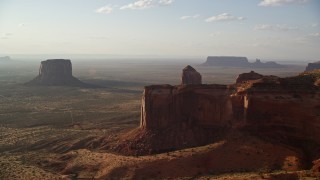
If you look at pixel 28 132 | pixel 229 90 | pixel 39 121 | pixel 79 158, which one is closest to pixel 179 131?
pixel 229 90

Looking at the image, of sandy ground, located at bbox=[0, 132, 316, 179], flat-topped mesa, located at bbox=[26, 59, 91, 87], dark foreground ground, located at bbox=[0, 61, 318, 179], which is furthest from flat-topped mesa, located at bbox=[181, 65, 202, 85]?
flat-topped mesa, located at bbox=[26, 59, 91, 87]

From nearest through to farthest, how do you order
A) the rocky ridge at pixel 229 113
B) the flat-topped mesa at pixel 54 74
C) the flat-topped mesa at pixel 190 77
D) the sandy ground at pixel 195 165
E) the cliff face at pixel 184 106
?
the sandy ground at pixel 195 165
the rocky ridge at pixel 229 113
the cliff face at pixel 184 106
the flat-topped mesa at pixel 190 77
the flat-topped mesa at pixel 54 74

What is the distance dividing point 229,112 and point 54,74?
10931 centimetres

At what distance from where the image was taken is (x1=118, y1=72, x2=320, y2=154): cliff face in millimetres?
36062

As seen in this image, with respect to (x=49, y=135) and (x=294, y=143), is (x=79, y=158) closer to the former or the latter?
(x=49, y=135)

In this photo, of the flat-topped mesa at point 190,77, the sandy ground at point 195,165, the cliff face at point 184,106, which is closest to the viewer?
the sandy ground at point 195,165

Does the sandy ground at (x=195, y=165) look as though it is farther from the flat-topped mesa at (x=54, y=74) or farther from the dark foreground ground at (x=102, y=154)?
the flat-topped mesa at (x=54, y=74)

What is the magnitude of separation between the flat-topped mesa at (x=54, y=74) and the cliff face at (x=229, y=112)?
322 ft

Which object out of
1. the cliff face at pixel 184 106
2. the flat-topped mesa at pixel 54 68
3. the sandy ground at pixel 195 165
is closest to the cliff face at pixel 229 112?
the cliff face at pixel 184 106

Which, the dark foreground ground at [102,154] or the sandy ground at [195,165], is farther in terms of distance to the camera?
the dark foreground ground at [102,154]

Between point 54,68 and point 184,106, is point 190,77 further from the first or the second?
point 54,68

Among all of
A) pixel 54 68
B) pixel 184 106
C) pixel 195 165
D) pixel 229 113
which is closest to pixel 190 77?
pixel 184 106

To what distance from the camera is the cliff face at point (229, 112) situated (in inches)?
1420

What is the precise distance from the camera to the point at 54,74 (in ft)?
460
